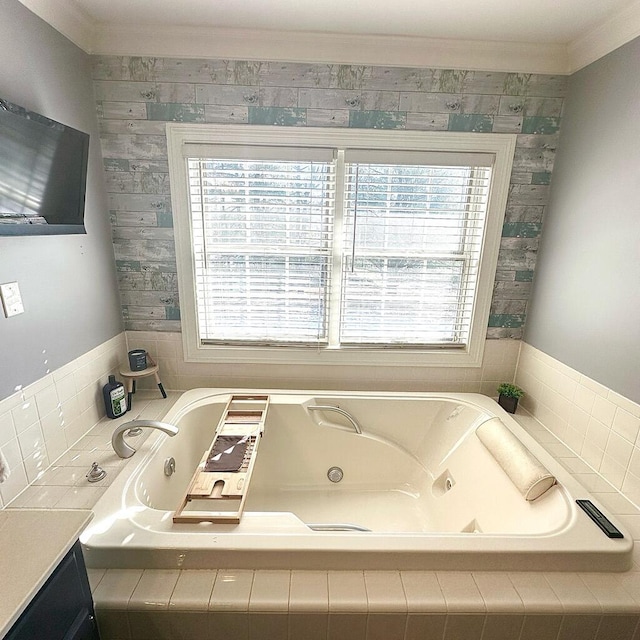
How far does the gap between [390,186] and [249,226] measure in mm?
820

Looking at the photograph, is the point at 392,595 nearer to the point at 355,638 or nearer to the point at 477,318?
the point at 355,638

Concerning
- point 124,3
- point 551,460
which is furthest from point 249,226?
point 551,460

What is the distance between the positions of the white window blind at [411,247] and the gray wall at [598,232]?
1.29ft

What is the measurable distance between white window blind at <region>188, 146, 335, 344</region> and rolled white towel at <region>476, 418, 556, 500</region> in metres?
1.04

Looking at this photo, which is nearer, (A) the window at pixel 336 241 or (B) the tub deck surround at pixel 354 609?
(B) the tub deck surround at pixel 354 609

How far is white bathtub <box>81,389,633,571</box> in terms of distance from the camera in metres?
1.17

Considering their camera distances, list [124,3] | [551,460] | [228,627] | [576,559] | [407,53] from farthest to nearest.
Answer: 1. [407,53]
2. [551,460]
3. [124,3]
4. [576,559]
5. [228,627]

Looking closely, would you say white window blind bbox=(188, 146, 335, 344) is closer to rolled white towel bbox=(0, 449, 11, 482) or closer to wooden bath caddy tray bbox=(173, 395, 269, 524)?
wooden bath caddy tray bbox=(173, 395, 269, 524)

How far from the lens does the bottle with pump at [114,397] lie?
6.23ft

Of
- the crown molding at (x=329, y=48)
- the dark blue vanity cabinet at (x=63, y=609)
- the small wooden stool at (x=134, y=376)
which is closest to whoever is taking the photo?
the dark blue vanity cabinet at (x=63, y=609)

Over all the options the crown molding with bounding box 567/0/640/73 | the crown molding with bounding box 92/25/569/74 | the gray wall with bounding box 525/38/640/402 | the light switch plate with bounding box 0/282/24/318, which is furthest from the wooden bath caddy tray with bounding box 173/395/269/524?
the crown molding with bounding box 567/0/640/73

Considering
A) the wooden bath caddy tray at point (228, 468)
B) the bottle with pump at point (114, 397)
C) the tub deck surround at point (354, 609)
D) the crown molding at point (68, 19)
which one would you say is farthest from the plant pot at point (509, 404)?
the crown molding at point (68, 19)

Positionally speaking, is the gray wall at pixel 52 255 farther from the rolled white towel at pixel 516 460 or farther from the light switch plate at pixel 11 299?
the rolled white towel at pixel 516 460

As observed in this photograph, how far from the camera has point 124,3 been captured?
5.04 feet
